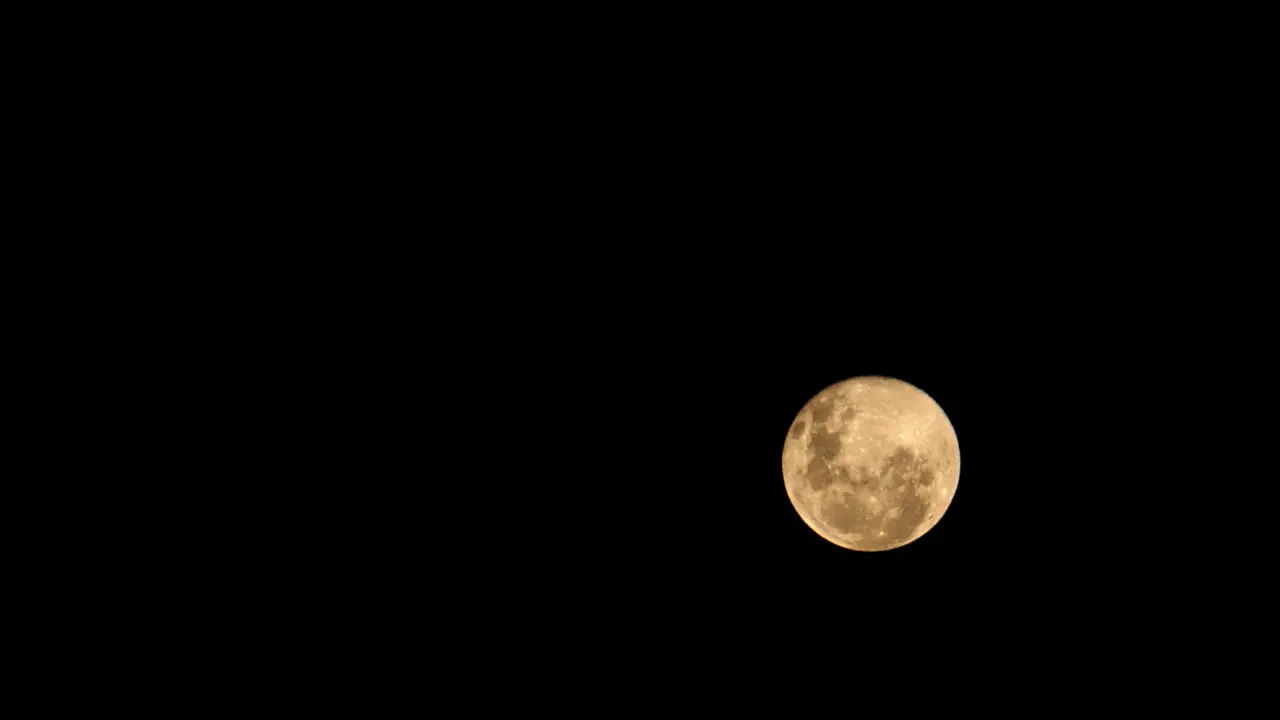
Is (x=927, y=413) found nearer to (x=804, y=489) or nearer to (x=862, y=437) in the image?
(x=862, y=437)

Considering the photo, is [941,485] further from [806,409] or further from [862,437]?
[806,409]

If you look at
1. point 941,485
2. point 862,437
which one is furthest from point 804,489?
point 941,485

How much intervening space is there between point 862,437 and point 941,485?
0.41 metres

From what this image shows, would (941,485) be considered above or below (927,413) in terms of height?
below

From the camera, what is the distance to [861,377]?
3.43m

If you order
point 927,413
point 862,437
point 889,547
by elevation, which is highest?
point 927,413

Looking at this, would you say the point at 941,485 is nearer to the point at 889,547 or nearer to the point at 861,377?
the point at 889,547

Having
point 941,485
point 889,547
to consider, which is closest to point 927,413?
point 941,485

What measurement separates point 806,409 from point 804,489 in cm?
35

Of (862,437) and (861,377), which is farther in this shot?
(861,377)

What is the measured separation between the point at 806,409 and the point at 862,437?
333 millimetres

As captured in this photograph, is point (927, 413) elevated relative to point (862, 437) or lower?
elevated

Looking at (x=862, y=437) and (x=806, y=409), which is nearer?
(x=862, y=437)

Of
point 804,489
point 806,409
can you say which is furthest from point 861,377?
point 804,489
